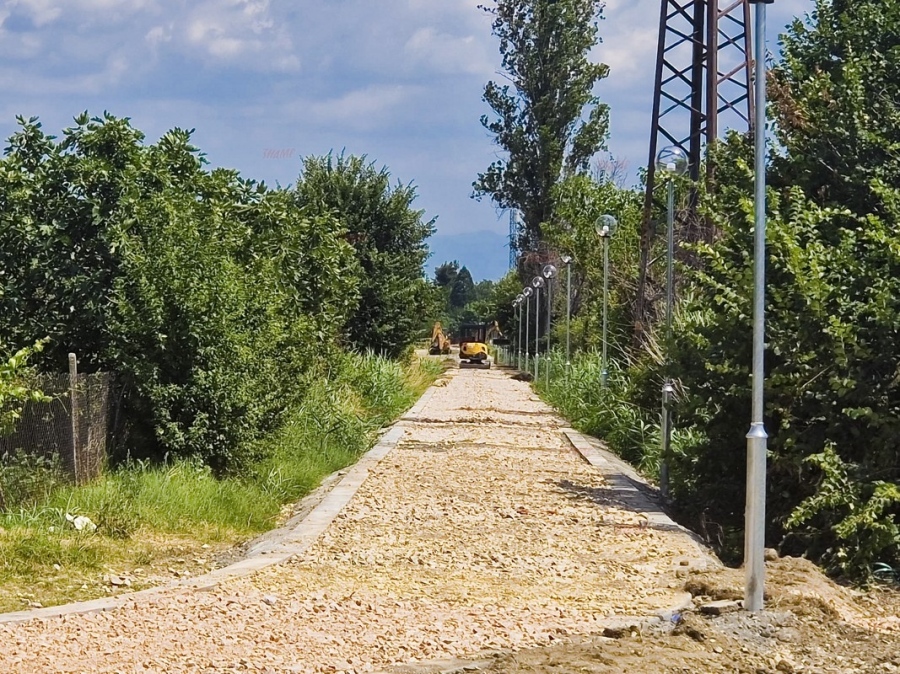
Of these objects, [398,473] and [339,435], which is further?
[339,435]

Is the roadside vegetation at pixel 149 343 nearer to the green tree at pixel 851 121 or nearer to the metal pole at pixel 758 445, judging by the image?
the metal pole at pixel 758 445

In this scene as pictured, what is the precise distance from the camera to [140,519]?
30.8 feet

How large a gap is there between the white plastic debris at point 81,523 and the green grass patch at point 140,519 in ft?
0.14

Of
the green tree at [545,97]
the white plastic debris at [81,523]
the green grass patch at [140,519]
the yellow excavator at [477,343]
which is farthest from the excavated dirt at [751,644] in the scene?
the yellow excavator at [477,343]

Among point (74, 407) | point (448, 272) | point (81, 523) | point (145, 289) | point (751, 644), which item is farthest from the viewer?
point (448, 272)

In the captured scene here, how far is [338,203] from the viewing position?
3123 centimetres

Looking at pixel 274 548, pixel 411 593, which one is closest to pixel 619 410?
pixel 274 548

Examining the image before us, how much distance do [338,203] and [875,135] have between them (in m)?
20.6

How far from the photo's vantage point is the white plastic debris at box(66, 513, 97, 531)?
8.82 m

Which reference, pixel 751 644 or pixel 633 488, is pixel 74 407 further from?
pixel 633 488

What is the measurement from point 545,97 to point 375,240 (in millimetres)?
23379

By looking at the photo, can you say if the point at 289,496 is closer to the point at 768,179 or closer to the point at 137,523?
the point at 137,523

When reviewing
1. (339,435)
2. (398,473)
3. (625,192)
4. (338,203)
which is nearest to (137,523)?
(398,473)

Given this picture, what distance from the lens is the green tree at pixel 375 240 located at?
31.2 metres
